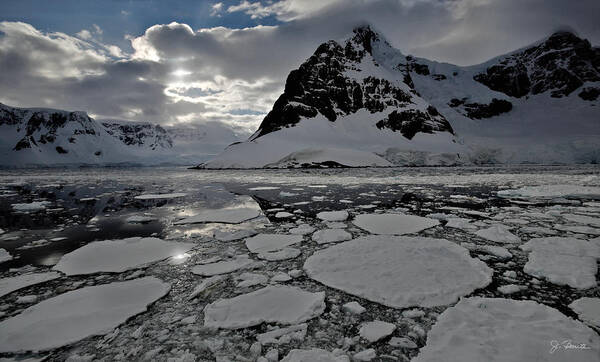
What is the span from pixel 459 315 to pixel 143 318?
3.03 m

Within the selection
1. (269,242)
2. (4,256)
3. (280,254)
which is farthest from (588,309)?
(4,256)

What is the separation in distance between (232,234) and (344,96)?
96.4 meters

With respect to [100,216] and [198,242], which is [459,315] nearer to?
[198,242]

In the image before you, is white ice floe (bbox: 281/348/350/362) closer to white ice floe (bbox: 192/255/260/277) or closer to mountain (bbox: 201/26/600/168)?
white ice floe (bbox: 192/255/260/277)

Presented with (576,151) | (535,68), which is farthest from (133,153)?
(535,68)

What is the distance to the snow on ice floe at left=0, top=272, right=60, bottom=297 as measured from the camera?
3205 millimetres

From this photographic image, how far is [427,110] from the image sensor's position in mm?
89000

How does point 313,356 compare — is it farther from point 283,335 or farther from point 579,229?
point 579,229

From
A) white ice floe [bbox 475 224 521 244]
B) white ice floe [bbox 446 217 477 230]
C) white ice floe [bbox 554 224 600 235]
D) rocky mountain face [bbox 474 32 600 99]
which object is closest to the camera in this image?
white ice floe [bbox 475 224 521 244]

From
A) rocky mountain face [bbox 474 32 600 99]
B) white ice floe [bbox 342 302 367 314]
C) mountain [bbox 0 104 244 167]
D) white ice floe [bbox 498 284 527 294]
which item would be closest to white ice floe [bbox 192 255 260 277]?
white ice floe [bbox 342 302 367 314]

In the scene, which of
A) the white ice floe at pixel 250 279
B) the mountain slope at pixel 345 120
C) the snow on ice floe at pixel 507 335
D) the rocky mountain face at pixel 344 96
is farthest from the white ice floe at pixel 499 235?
the rocky mountain face at pixel 344 96

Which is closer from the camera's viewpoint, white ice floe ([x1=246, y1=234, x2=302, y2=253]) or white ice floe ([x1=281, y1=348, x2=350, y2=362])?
white ice floe ([x1=281, y1=348, x2=350, y2=362])

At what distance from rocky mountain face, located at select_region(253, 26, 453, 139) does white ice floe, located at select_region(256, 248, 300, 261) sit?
76.5 metres

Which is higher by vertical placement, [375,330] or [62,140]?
[62,140]
